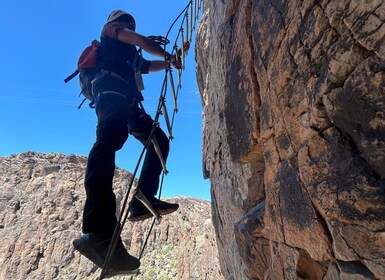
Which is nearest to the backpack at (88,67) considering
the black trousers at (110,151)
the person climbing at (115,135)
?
the person climbing at (115,135)

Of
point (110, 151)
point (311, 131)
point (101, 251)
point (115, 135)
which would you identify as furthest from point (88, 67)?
point (311, 131)

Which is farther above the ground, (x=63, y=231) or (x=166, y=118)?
(x=63, y=231)

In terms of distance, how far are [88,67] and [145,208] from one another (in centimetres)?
202

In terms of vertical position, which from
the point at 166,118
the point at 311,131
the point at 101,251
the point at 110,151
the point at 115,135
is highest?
the point at 166,118

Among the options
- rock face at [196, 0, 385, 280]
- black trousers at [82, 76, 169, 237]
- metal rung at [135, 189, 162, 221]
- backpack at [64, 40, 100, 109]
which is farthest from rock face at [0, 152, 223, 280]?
rock face at [196, 0, 385, 280]

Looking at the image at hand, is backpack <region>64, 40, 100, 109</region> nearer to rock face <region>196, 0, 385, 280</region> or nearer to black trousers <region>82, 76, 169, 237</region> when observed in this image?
black trousers <region>82, 76, 169, 237</region>

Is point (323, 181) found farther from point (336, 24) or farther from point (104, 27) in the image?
point (104, 27)

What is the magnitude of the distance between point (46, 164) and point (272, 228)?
130ft

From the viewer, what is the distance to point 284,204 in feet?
10.3

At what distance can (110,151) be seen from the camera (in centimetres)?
370

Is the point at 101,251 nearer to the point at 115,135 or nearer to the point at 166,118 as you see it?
the point at 115,135

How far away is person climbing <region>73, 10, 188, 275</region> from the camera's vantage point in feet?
11.3

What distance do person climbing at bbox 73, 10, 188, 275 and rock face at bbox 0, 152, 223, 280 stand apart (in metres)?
23.4

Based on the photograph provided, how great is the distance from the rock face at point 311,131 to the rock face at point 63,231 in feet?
78.7
